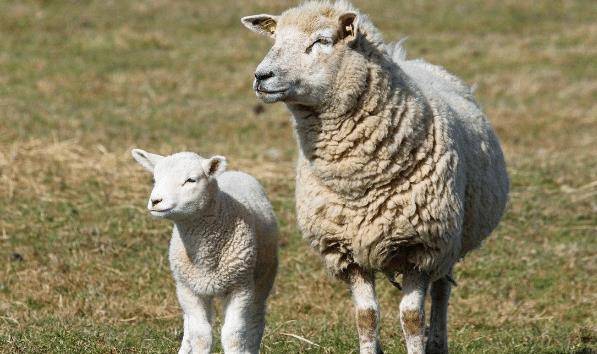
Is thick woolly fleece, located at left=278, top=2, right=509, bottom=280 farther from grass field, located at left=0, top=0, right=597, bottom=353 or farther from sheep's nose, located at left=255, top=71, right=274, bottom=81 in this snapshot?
grass field, located at left=0, top=0, right=597, bottom=353

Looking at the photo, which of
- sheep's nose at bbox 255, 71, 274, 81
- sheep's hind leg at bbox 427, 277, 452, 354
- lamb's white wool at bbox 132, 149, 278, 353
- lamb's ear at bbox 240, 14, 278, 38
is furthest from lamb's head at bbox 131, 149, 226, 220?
sheep's hind leg at bbox 427, 277, 452, 354

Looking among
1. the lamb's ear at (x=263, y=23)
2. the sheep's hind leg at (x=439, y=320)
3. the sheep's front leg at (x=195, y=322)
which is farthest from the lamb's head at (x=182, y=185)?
the sheep's hind leg at (x=439, y=320)

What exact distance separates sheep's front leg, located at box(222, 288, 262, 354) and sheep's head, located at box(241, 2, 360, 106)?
124 cm

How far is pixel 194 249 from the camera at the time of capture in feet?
20.9

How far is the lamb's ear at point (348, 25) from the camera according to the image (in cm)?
592

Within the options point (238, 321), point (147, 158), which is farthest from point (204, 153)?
point (238, 321)

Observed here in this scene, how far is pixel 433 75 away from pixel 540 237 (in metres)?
3.02

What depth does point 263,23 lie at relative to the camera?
6.38m

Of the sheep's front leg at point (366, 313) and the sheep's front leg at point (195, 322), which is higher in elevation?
the sheep's front leg at point (366, 313)

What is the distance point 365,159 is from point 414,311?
892 mm

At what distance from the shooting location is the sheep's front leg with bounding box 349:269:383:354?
6.14 meters

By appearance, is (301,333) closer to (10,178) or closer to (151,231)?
(151,231)

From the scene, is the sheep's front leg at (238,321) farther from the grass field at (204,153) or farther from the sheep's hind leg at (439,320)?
the sheep's hind leg at (439,320)

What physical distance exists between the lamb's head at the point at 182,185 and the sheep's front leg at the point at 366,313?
97cm
